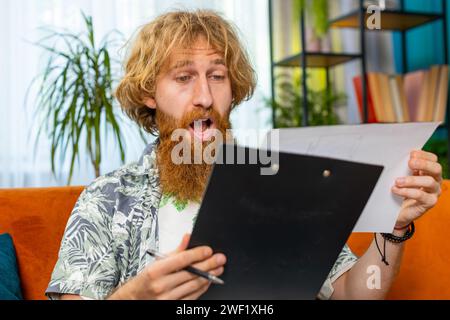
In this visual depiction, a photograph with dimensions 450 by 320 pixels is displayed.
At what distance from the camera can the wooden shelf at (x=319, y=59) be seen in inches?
118

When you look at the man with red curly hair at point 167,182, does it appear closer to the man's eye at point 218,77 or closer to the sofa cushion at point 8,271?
the man's eye at point 218,77

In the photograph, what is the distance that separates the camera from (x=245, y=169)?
2.18ft

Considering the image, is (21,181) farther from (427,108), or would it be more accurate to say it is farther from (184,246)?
(184,246)

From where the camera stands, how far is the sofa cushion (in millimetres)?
1287

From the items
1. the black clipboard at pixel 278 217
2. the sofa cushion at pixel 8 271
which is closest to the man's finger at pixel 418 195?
the black clipboard at pixel 278 217

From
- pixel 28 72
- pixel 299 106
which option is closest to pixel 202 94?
pixel 28 72

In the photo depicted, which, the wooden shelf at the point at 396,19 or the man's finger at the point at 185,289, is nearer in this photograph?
the man's finger at the point at 185,289

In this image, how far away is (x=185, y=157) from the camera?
1.26 metres

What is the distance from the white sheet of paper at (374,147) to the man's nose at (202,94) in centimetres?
44

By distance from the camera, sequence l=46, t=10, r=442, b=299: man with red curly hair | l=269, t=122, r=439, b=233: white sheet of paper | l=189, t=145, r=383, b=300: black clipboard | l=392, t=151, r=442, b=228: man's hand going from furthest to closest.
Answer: l=46, t=10, r=442, b=299: man with red curly hair < l=392, t=151, r=442, b=228: man's hand < l=269, t=122, r=439, b=233: white sheet of paper < l=189, t=145, r=383, b=300: black clipboard

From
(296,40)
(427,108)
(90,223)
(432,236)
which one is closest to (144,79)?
(90,223)

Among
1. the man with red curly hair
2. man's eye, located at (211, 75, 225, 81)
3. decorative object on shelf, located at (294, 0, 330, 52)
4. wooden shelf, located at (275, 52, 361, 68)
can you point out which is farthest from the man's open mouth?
decorative object on shelf, located at (294, 0, 330, 52)

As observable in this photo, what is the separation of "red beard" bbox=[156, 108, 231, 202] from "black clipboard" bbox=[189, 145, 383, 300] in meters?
0.46

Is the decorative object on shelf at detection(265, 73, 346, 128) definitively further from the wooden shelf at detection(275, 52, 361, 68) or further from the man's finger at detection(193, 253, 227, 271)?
the man's finger at detection(193, 253, 227, 271)
